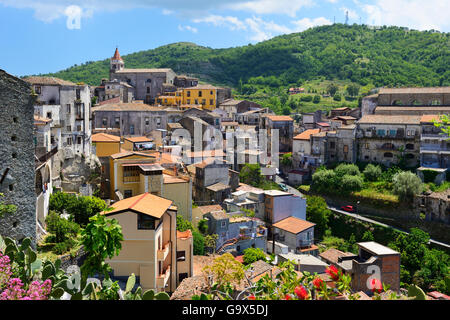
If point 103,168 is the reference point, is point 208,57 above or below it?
above

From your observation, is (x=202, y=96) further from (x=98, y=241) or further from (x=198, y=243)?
(x=98, y=241)

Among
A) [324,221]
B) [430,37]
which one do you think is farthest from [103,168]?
[430,37]

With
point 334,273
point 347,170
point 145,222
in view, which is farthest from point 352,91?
point 334,273

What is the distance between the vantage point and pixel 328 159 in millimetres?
50719

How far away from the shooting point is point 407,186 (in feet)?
128

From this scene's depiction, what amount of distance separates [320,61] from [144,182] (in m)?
104

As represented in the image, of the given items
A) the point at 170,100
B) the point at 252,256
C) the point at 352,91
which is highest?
the point at 352,91

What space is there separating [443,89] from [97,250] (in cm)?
5450

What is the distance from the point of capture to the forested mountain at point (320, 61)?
98625 mm

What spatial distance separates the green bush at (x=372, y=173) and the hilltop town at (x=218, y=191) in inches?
4.9

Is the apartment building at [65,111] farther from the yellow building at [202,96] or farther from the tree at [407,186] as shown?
the yellow building at [202,96]

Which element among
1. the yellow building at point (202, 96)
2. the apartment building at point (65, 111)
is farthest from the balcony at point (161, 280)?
the yellow building at point (202, 96)

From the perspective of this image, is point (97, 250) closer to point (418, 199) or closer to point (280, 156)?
point (418, 199)

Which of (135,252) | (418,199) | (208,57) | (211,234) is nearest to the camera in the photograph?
(135,252)
